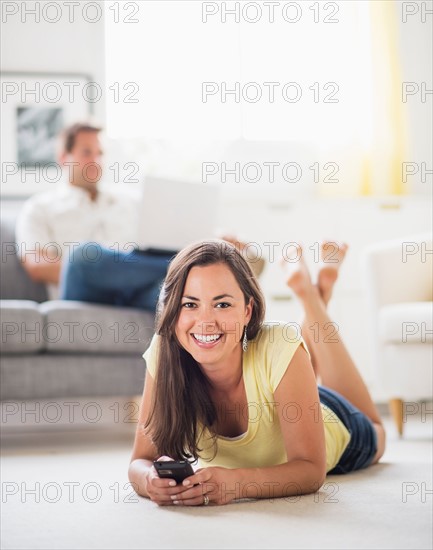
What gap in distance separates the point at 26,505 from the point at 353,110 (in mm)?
3280

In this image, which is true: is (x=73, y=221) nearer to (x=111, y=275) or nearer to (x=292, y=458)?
(x=111, y=275)

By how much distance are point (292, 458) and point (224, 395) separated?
0.71 feet

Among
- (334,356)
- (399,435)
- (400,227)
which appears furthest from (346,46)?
(334,356)

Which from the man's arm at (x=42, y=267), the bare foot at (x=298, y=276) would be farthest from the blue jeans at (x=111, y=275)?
the bare foot at (x=298, y=276)

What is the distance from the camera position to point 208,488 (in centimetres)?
164

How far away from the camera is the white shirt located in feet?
11.7

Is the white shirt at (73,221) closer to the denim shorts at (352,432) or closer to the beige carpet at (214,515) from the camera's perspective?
the beige carpet at (214,515)

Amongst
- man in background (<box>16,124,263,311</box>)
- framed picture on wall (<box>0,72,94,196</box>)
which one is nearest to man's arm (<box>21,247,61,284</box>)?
man in background (<box>16,124,263,311</box>)

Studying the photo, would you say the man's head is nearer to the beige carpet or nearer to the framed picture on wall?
the framed picture on wall

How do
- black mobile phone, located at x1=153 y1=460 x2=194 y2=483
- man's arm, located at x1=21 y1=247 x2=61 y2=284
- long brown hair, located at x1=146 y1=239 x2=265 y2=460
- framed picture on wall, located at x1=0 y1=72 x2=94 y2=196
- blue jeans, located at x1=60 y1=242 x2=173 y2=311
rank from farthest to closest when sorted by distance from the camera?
framed picture on wall, located at x1=0 y1=72 x2=94 y2=196 → man's arm, located at x1=21 y1=247 x2=61 y2=284 → blue jeans, located at x1=60 y1=242 x2=173 y2=311 → long brown hair, located at x1=146 y1=239 x2=265 y2=460 → black mobile phone, located at x1=153 y1=460 x2=194 y2=483

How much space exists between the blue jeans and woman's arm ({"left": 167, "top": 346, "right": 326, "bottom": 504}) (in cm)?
151

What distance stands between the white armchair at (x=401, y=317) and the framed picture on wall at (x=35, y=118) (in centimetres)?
188

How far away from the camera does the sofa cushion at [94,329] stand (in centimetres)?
298

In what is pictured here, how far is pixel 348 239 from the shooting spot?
4191 millimetres
